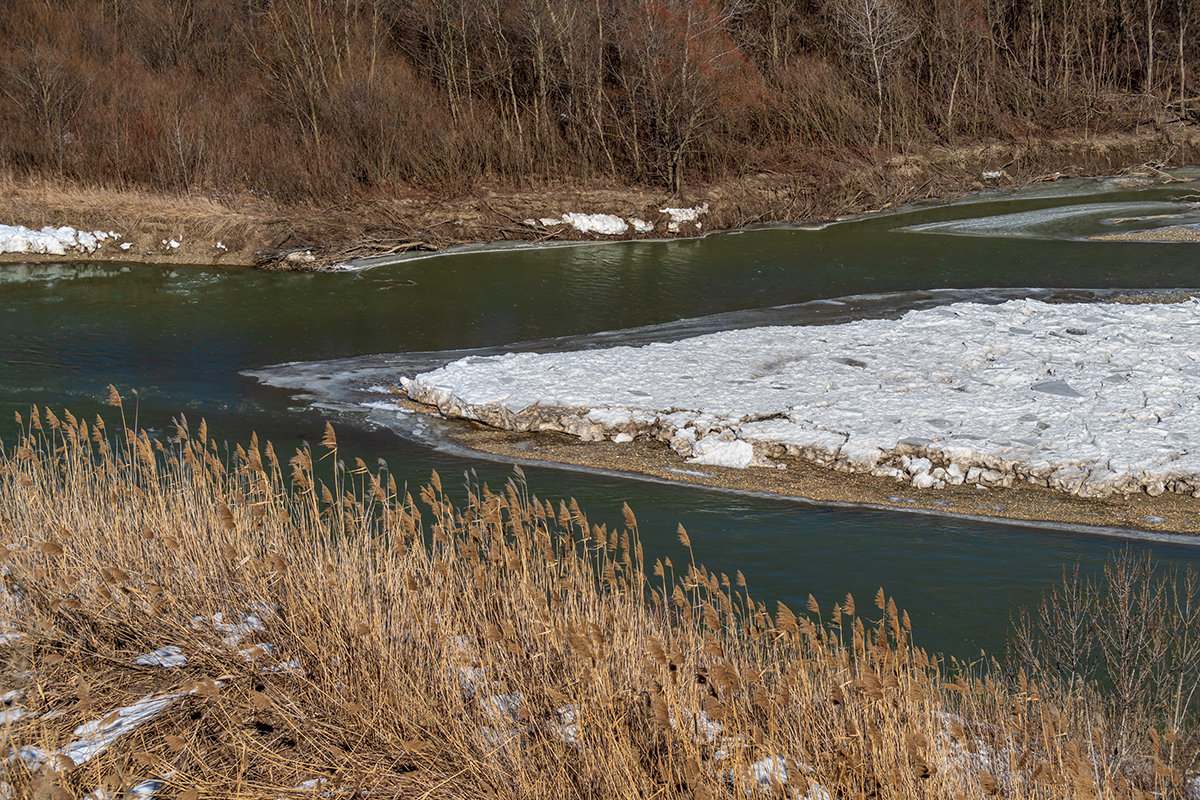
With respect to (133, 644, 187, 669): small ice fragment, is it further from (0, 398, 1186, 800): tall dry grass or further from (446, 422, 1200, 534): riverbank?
(446, 422, 1200, 534): riverbank

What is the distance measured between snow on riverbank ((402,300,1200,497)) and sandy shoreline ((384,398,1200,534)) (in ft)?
0.43

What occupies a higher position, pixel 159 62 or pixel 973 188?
pixel 159 62

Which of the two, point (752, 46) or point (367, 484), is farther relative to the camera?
point (752, 46)

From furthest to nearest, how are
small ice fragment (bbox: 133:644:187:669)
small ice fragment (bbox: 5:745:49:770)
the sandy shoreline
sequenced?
the sandy shoreline → small ice fragment (bbox: 133:644:187:669) → small ice fragment (bbox: 5:745:49:770)

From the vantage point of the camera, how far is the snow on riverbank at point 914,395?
31.7 feet

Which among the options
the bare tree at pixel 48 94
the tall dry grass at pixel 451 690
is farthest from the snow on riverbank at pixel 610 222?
the tall dry grass at pixel 451 690

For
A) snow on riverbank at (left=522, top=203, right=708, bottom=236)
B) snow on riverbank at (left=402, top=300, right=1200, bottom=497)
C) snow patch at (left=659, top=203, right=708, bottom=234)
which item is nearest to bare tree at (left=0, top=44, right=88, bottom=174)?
snow on riverbank at (left=522, top=203, right=708, bottom=236)

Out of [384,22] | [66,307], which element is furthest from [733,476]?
[384,22]

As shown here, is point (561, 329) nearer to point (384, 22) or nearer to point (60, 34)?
point (384, 22)

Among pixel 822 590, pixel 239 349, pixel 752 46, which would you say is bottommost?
pixel 822 590

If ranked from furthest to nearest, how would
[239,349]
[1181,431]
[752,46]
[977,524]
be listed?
1. [752,46]
2. [239,349]
3. [1181,431]
4. [977,524]

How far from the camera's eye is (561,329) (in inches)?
648

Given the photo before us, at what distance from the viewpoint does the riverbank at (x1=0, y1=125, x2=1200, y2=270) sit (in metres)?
22.6

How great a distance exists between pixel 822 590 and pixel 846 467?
2363 millimetres
